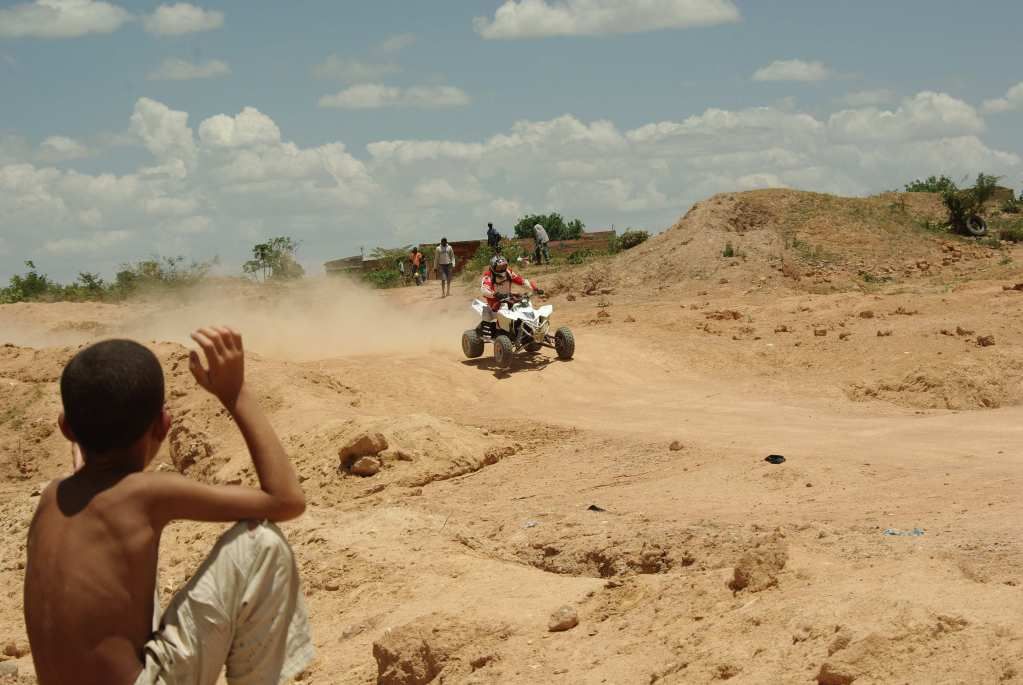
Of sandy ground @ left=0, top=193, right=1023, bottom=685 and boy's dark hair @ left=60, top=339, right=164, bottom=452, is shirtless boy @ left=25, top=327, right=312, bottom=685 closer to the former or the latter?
boy's dark hair @ left=60, top=339, right=164, bottom=452

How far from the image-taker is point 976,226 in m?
33.6

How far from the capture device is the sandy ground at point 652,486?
5.64 m

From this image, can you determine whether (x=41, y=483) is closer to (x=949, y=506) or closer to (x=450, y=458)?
(x=450, y=458)

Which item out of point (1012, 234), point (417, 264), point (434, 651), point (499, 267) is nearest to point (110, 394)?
point (434, 651)

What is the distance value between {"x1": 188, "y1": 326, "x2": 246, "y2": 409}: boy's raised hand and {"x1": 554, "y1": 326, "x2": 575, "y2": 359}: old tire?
583 inches

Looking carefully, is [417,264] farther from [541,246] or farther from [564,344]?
[564,344]

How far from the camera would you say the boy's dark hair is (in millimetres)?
3436

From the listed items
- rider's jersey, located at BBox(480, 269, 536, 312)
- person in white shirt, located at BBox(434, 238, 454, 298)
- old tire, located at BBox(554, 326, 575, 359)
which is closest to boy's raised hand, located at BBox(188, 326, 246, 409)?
rider's jersey, located at BBox(480, 269, 536, 312)

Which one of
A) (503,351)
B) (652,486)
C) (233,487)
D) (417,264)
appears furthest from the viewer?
(417,264)

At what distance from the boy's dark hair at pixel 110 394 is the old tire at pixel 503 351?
14328mm

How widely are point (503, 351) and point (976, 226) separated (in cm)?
2060

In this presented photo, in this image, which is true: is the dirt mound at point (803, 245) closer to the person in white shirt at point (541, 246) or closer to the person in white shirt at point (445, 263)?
the person in white shirt at point (541, 246)

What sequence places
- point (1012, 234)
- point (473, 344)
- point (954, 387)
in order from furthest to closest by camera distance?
point (1012, 234) → point (473, 344) → point (954, 387)

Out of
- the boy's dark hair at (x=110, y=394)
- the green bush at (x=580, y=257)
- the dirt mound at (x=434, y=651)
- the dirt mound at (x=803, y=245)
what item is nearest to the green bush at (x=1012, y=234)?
the dirt mound at (x=803, y=245)
